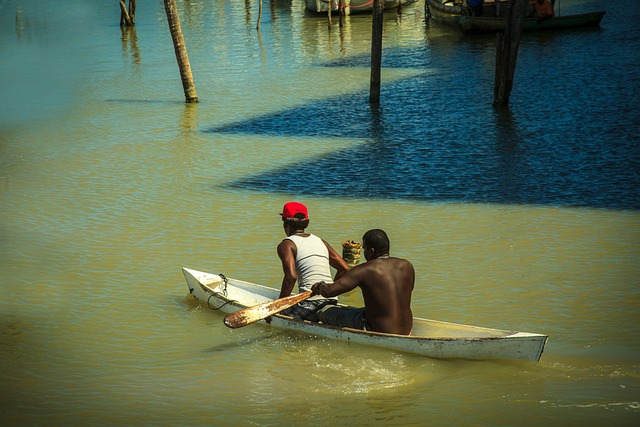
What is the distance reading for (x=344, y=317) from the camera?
8242 millimetres

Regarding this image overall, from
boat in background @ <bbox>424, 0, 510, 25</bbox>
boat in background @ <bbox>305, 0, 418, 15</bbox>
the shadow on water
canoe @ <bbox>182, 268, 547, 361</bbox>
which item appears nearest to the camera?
canoe @ <bbox>182, 268, 547, 361</bbox>

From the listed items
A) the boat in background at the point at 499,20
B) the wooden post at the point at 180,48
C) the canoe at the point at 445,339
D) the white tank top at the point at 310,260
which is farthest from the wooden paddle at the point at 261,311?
the boat in background at the point at 499,20

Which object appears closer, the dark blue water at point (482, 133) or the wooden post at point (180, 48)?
the dark blue water at point (482, 133)

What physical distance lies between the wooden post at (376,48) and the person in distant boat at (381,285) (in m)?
11.1

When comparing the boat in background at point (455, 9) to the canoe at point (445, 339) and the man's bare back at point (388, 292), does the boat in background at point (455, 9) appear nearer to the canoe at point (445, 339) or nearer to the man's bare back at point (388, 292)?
the canoe at point (445, 339)

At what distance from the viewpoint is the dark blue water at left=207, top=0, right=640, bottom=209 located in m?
13.9

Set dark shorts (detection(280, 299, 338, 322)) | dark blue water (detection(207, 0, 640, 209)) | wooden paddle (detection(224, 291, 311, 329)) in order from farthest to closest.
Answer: dark blue water (detection(207, 0, 640, 209)), dark shorts (detection(280, 299, 338, 322)), wooden paddle (detection(224, 291, 311, 329))

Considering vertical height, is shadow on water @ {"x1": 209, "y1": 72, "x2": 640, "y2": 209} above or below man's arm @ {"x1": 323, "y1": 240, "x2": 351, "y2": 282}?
below

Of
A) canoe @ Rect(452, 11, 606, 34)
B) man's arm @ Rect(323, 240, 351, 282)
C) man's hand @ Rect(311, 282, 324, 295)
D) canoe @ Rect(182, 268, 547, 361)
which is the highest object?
man's arm @ Rect(323, 240, 351, 282)

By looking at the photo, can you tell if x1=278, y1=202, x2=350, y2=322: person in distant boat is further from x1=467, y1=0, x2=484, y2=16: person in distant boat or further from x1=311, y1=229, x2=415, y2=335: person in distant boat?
x1=467, y1=0, x2=484, y2=16: person in distant boat

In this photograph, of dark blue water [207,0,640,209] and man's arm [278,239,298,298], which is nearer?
man's arm [278,239,298,298]

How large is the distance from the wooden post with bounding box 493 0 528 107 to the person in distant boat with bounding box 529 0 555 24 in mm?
11829

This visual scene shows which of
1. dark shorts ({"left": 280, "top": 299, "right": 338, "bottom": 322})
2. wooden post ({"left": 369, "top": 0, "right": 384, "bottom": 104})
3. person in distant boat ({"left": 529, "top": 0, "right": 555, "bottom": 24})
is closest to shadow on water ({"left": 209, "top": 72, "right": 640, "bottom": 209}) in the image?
wooden post ({"left": 369, "top": 0, "right": 384, "bottom": 104})

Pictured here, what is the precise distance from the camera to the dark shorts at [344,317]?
812 centimetres
